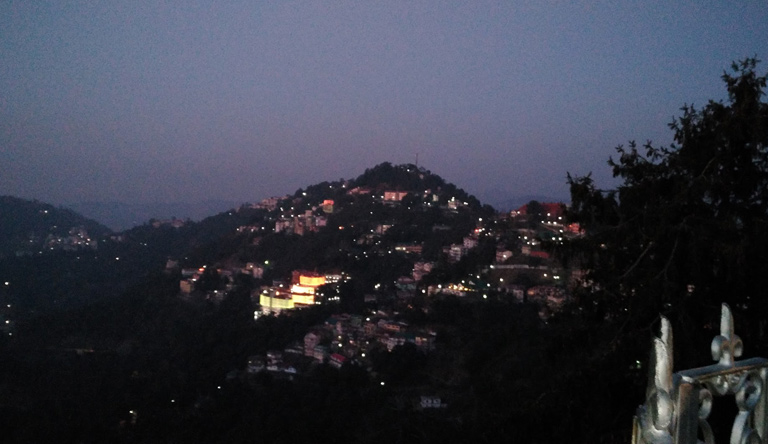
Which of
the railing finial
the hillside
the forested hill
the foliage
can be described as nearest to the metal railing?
the railing finial

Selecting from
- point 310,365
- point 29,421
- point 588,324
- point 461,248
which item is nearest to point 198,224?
point 461,248

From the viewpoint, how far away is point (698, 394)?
3.39ft

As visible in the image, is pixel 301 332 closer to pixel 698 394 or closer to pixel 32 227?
pixel 698 394

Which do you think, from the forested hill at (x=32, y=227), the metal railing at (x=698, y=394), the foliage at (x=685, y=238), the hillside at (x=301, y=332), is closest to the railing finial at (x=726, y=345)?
the metal railing at (x=698, y=394)

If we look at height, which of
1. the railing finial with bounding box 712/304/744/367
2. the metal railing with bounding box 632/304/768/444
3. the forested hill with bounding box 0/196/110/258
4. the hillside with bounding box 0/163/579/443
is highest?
the forested hill with bounding box 0/196/110/258

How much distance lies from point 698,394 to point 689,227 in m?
3.96

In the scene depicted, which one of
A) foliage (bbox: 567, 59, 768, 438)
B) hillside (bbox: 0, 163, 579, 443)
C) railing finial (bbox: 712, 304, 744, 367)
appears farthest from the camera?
hillside (bbox: 0, 163, 579, 443)

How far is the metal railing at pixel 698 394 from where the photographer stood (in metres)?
0.99

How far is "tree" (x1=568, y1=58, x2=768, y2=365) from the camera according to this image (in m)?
4.52

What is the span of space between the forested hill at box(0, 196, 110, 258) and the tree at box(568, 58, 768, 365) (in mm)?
52454

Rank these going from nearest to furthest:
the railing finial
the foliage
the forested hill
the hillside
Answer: the railing finial, the foliage, the hillside, the forested hill

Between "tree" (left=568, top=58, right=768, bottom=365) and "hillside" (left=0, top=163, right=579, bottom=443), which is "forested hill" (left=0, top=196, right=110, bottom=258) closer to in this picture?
"hillside" (left=0, top=163, right=579, bottom=443)

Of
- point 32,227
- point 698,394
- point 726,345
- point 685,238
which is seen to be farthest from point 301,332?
point 32,227

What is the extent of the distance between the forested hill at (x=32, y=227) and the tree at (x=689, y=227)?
52.5 metres
